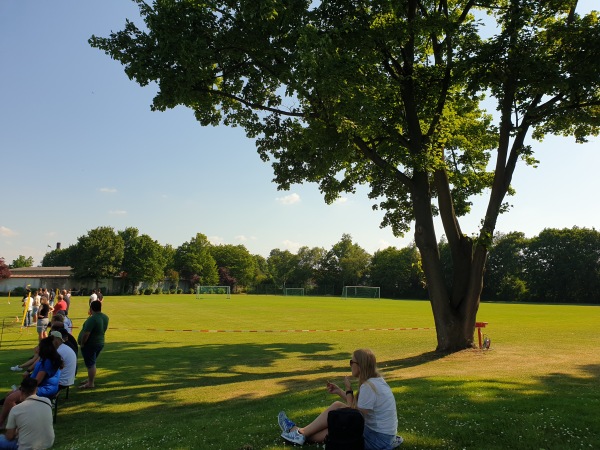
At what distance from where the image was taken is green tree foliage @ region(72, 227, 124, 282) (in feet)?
321

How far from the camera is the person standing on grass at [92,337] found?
10820 mm

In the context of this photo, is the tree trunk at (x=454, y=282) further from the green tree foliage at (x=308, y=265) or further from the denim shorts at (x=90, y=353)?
the green tree foliage at (x=308, y=265)

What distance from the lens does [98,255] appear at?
321 feet

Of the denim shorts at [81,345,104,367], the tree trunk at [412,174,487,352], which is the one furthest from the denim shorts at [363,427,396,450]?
the tree trunk at [412,174,487,352]

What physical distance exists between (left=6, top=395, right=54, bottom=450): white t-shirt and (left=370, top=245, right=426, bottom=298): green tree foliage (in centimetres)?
9855

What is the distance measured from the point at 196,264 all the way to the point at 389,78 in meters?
110

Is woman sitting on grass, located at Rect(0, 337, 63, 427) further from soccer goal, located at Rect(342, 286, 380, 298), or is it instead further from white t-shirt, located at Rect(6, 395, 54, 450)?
soccer goal, located at Rect(342, 286, 380, 298)

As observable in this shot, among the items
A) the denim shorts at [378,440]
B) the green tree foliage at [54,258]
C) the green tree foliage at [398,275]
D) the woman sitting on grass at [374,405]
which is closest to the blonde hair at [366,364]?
the woman sitting on grass at [374,405]

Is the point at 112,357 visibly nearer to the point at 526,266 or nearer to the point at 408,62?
the point at 408,62

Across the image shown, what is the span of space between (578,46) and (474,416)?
12.3 meters

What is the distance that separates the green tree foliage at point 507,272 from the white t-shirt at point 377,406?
91801 mm

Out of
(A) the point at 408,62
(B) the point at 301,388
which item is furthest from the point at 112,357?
(A) the point at 408,62

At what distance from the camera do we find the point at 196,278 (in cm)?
11969

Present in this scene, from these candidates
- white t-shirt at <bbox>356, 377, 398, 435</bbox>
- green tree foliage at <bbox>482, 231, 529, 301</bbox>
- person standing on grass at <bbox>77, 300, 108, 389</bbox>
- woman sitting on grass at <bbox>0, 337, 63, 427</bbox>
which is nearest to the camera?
white t-shirt at <bbox>356, 377, 398, 435</bbox>
